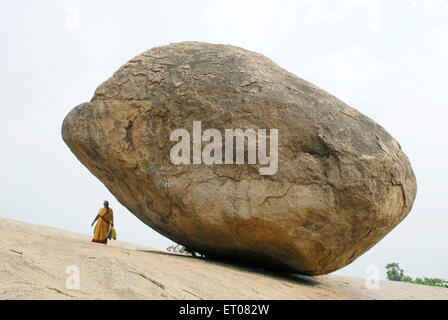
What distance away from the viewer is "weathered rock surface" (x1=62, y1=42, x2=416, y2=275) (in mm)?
5922

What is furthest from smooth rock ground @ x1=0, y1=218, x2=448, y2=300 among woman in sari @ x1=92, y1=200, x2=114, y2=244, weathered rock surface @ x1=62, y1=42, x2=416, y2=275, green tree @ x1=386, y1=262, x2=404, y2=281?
green tree @ x1=386, y1=262, x2=404, y2=281

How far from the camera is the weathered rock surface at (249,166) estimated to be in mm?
5922

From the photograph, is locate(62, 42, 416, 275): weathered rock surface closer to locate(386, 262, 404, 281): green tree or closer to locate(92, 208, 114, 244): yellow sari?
locate(92, 208, 114, 244): yellow sari

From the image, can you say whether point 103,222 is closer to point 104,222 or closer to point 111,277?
point 104,222

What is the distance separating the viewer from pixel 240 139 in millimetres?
6062

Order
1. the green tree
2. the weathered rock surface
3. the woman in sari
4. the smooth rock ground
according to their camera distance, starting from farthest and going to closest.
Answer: the green tree → the woman in sari → the weathered rock surface → the smooth rock ground

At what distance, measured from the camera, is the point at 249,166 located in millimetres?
6012

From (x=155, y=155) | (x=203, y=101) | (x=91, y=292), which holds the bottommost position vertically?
(x=91, y=292)

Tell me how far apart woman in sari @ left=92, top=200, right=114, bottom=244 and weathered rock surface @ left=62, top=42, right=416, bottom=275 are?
0.70 metres

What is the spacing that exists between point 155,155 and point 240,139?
142 cm
